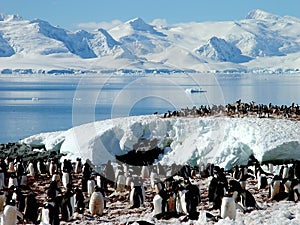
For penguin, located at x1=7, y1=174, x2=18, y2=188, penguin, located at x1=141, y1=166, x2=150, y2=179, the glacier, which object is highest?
the glacier

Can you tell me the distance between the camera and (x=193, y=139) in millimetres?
22328

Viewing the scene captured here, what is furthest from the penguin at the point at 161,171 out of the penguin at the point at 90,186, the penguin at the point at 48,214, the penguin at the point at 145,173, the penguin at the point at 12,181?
the penguin at the point at 48,214

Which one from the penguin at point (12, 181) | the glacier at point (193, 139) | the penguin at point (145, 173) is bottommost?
the penguin at point (145, 173)

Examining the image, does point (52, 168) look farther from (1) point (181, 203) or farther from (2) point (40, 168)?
(1) point (181, 203)

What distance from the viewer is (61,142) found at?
25672 mm

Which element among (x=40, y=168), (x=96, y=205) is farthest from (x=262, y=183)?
(x=40, y=168)

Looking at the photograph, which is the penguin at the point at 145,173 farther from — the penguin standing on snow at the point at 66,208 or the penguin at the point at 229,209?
the penguin at the point at 229,209

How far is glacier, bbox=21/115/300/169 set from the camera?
20078 mm

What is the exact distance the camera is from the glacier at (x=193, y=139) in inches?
790

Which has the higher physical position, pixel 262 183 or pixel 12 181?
pixel 12 181

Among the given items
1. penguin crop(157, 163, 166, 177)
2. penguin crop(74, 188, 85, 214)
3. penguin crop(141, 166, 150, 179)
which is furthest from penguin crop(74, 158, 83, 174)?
penguin crop(74, 188, 85, 214)

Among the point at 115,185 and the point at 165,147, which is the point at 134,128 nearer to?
the point at 165,147

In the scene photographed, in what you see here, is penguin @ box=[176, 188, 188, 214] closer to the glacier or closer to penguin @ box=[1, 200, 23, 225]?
penguin @ box=[1, 200, 23, 225]

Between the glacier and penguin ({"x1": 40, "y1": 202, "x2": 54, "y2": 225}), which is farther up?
the glacier
